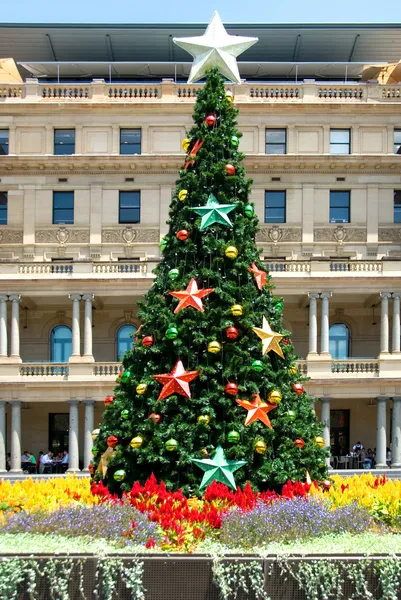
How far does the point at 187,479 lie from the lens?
14.8 m

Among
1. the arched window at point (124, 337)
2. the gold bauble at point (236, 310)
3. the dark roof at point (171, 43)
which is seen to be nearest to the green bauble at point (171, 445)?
the gold bauble at point (236, 310)

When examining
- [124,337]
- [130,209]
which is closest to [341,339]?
[124,337]

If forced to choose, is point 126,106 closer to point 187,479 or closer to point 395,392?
point 395,392

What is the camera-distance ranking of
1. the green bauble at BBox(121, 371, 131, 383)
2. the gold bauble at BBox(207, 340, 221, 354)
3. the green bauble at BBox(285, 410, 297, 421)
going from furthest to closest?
the green bauble at BBox(121, 371, 131, 383) < the green bauble at BBox(285, 410, 297, 421) < the gold bauble at BBox(207, 340, 221, 354)

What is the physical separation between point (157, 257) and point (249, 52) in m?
14.2

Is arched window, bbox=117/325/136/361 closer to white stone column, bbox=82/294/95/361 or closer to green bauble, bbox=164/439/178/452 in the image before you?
white stone column, bbox=82/294/95/361

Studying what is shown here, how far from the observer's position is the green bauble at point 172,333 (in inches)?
593

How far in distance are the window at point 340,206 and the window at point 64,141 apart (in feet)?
41.0

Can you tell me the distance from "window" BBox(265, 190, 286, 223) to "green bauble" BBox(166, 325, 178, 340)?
1012 inches

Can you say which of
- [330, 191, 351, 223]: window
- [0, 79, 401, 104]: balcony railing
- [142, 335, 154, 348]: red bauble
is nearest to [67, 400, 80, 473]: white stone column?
[0, 79, 401, 104]: balcony railing

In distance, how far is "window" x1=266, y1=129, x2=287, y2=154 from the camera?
40.8 meters

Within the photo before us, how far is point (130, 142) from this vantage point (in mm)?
40750

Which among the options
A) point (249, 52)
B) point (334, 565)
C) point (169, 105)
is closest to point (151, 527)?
point (334, 565)

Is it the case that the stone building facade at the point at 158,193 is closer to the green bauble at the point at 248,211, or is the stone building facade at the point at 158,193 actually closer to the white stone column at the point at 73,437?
the white stone column at the point at 73,437
